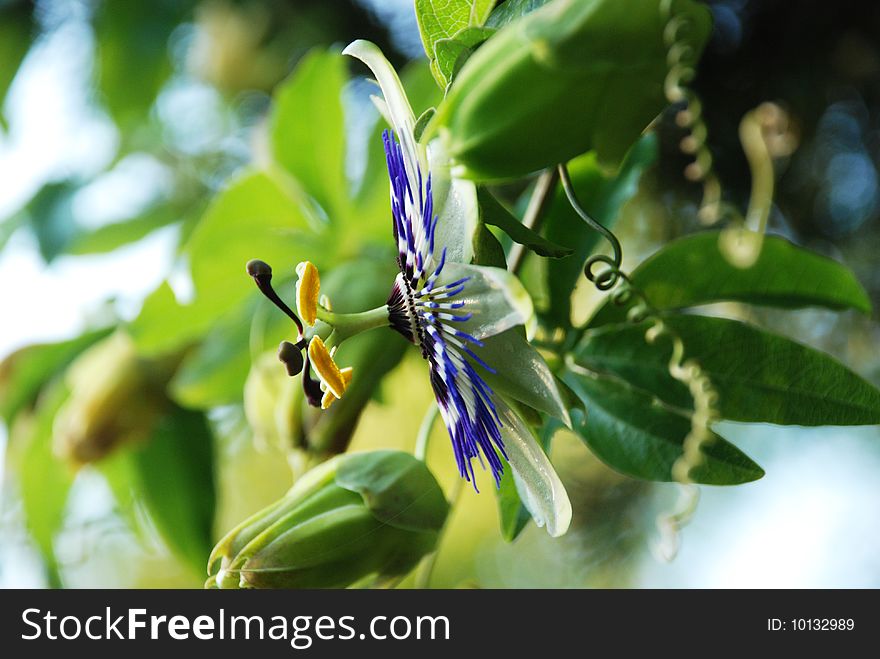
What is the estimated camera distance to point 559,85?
336 millimetres

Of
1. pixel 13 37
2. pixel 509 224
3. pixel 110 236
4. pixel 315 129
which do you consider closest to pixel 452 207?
pixel 509 224

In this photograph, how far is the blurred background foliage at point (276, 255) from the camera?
2.77 feet

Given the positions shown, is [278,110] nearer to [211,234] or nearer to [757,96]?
[211,234]

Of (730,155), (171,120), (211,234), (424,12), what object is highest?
(171,120)

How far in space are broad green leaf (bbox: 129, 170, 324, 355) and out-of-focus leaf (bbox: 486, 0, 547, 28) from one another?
1.61 feet

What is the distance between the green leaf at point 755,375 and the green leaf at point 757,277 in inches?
2.5

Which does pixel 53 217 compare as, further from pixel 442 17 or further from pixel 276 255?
pixel 442 17

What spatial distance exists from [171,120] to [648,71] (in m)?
1.33

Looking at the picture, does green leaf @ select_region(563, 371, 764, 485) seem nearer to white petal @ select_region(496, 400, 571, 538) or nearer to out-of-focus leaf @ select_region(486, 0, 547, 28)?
white petal @ select_region(496, 400, 571, 538)

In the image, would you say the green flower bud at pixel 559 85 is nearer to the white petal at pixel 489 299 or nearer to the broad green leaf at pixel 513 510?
the white petal at pixel 489 299

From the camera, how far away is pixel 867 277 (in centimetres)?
115

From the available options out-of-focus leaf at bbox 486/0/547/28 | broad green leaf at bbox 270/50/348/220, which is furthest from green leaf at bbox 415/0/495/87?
broad green leaf at bbox 270/50/348/220

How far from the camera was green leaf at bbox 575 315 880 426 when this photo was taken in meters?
0.48
